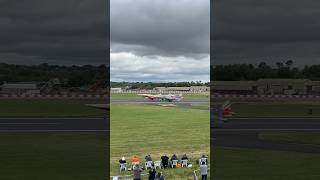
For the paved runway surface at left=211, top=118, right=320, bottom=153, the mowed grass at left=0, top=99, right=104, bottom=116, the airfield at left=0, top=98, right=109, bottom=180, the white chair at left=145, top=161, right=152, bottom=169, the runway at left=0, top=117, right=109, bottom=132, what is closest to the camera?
the airfield at left=0, top=98, right=109, bottom=180

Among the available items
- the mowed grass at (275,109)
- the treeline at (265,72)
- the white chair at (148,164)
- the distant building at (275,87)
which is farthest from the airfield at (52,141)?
the mowed grass at (275,109)

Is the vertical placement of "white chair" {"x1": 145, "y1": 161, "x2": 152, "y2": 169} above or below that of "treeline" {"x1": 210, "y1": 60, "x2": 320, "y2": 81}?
below

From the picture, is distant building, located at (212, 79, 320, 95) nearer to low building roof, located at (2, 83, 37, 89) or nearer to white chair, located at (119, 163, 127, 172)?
low building roof, located at (2, 83, 37, 89)

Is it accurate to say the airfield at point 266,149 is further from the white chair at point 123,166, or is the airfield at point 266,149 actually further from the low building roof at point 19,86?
the low building roof at point 19,86

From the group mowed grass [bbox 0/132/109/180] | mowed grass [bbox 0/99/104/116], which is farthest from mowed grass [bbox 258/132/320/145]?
mowed grass [bbox 0/99/104/116]

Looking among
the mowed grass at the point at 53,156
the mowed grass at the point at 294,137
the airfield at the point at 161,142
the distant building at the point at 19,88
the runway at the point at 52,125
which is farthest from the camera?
the distant building at the point at 19,88

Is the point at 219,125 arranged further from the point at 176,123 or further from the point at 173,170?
the point at 173,170

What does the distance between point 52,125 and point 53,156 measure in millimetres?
8343

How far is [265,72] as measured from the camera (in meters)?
22.8

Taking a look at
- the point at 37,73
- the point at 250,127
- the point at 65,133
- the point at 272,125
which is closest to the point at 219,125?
the point at 250,127

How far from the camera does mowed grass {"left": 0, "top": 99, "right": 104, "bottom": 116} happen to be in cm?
2680

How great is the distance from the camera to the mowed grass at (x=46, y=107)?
87.9 ft

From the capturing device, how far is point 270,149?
50.4 feet

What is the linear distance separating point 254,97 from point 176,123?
8.31 m
